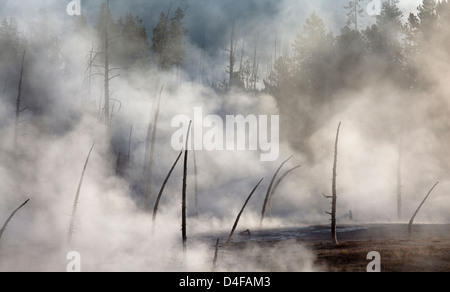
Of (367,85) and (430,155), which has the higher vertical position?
(367,85)

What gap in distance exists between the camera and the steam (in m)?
16.6

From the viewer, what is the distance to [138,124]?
40.8 meters

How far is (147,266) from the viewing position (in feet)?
44.4

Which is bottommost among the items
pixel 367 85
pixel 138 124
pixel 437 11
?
pixel 138 124

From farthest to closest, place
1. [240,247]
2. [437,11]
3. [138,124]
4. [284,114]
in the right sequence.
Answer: [138,124], [284,114], [437,11], [240,247]

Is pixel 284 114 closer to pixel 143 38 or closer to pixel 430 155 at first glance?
pixel 430 155

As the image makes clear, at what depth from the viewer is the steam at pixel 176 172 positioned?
652 inches

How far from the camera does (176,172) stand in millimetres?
36594

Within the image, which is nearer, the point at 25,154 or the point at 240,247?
the point at 240,247

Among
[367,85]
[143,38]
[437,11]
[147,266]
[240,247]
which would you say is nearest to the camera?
[147,266]
